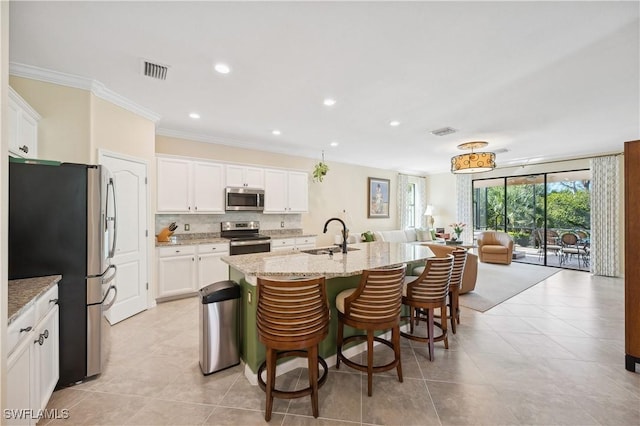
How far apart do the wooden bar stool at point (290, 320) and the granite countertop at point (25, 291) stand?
1.24 metres

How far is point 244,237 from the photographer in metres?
4.73

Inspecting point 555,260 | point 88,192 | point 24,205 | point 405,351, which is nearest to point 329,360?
point 405,351

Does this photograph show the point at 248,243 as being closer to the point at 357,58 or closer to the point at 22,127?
the point at 22,127

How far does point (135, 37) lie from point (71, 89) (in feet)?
4.38

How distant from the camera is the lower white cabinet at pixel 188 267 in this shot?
394 centimetres

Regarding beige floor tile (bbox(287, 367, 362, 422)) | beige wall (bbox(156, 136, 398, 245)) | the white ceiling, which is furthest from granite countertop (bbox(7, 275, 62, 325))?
beige wall (bbox(156, 136, 398, 245))

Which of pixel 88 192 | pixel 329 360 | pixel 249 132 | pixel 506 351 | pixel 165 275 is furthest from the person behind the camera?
pixel 249 132

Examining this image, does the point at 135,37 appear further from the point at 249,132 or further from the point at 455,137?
the point at 455,137

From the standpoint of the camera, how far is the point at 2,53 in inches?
45.2

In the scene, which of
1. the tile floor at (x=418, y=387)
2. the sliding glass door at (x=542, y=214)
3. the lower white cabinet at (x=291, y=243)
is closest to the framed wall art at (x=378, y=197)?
the lower white cabinet at (x=291, y=243)

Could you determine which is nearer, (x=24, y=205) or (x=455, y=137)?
(x=24, y=205)

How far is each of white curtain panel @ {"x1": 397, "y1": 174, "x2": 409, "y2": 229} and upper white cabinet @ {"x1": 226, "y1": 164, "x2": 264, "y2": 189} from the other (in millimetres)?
4692

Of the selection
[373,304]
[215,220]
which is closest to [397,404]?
[373,304]

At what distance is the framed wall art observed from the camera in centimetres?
750
